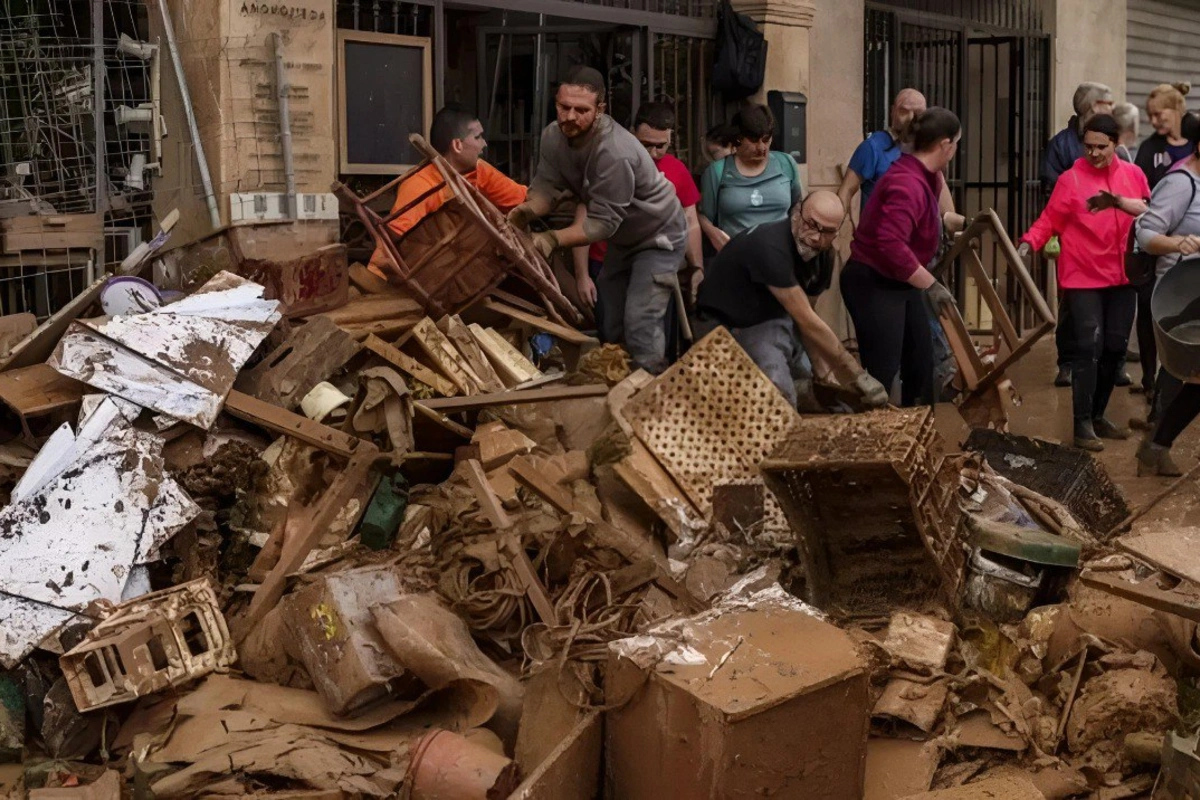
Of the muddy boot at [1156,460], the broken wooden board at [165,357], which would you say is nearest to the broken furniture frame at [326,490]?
the broken wooden board at [165,357]

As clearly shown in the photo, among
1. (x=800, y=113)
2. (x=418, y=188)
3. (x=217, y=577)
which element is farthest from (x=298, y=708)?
(x=800, y=113)

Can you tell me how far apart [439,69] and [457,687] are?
515 cm

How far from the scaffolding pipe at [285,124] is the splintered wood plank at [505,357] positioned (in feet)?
3.98

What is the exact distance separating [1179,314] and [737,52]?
5020mm

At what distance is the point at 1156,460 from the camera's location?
857 centimetres

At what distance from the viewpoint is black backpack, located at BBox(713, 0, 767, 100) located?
1152 centimetres

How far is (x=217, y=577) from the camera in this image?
251 inches

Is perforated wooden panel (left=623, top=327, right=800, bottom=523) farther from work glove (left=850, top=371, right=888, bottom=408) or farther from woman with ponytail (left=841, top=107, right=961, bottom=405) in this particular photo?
woman with ponytail (left=841, top=107, right=961, bottom=405)

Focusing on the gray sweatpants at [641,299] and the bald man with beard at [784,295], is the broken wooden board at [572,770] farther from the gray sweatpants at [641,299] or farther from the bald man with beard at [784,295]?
the gray sweatpants at [641,299]

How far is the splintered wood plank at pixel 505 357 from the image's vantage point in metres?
7.87

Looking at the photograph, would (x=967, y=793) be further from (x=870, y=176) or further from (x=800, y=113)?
(x=800, y=113)

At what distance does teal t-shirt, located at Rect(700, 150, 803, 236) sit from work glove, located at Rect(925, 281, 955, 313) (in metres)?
1.70

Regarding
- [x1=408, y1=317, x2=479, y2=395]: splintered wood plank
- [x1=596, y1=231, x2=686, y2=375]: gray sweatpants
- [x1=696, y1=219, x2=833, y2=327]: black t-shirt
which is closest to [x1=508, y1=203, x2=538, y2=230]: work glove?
[x1=596, y1=231, x2=686, y2=375]: gray sweatpants

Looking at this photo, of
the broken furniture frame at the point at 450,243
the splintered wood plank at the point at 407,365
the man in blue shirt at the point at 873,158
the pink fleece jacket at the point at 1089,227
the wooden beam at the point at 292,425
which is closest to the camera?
the wooden beam at the point at 292,425
